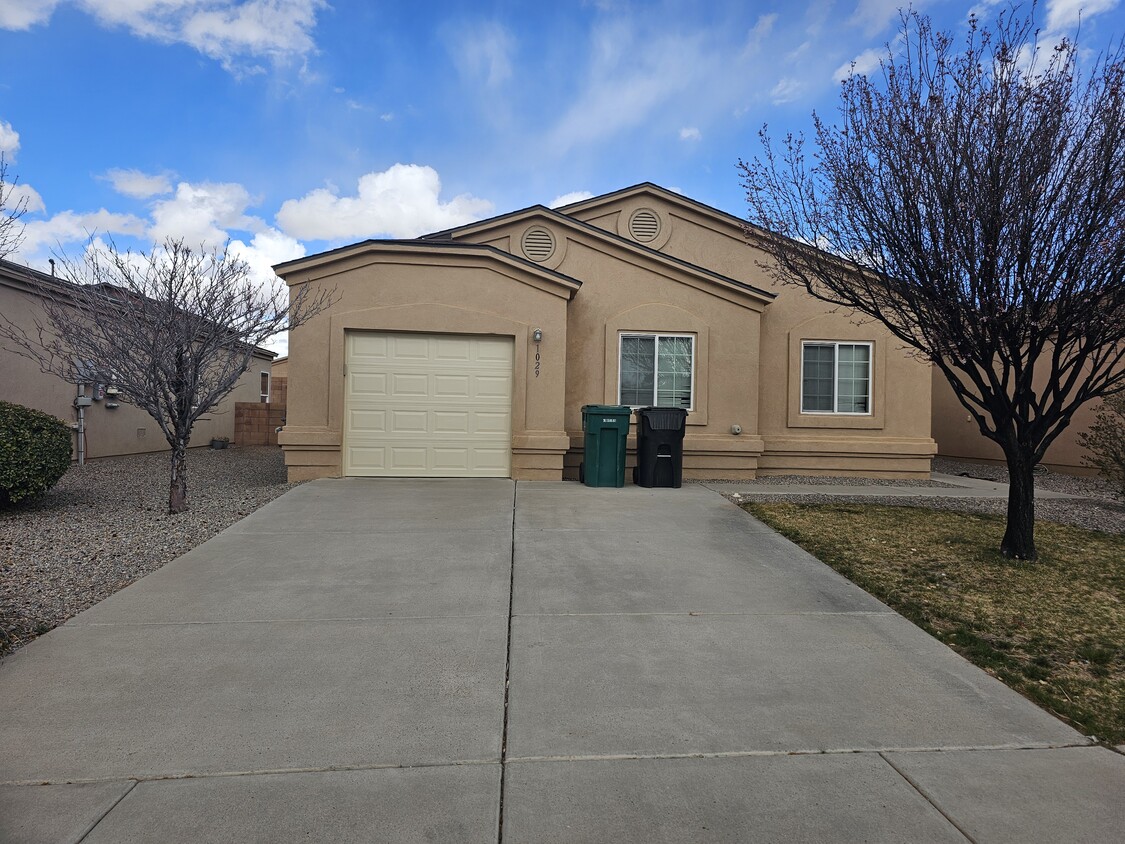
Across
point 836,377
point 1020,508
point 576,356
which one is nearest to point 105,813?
point 1020,508

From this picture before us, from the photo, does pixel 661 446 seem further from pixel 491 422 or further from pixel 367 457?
pixel 367 457

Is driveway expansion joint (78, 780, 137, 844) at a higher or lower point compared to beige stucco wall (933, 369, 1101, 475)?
lower

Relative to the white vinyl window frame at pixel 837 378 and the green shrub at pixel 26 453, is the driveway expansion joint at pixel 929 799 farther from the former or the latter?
the white vinyl window frame at pixel 837 378

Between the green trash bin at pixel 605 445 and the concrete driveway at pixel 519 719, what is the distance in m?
4.63

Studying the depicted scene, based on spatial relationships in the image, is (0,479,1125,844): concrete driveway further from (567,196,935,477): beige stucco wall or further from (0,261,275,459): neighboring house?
(567,196,935,477): beige stucco wall

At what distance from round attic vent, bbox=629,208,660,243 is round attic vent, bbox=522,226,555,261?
90.1 inches

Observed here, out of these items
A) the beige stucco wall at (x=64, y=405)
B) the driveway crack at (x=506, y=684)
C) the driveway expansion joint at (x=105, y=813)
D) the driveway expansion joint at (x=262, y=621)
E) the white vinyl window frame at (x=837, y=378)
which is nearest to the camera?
the driveway expansion joint at (x=105, y=813)

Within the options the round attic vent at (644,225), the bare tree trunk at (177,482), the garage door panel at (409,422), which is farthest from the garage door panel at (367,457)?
the round attic vent at (644,225)

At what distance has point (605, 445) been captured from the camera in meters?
10.9

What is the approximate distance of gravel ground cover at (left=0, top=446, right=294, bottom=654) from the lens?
17.5 ft

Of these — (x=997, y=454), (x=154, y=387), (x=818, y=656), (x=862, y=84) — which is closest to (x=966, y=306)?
(x=862, y=84)

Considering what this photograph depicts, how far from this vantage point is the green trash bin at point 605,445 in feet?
35.5

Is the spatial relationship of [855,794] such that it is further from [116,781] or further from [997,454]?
[997,454]

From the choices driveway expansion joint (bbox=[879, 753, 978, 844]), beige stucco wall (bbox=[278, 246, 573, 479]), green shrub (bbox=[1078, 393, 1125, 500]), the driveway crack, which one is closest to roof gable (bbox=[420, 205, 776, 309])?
beige stucco wall (bbox=[278, 246, 573, 479])
